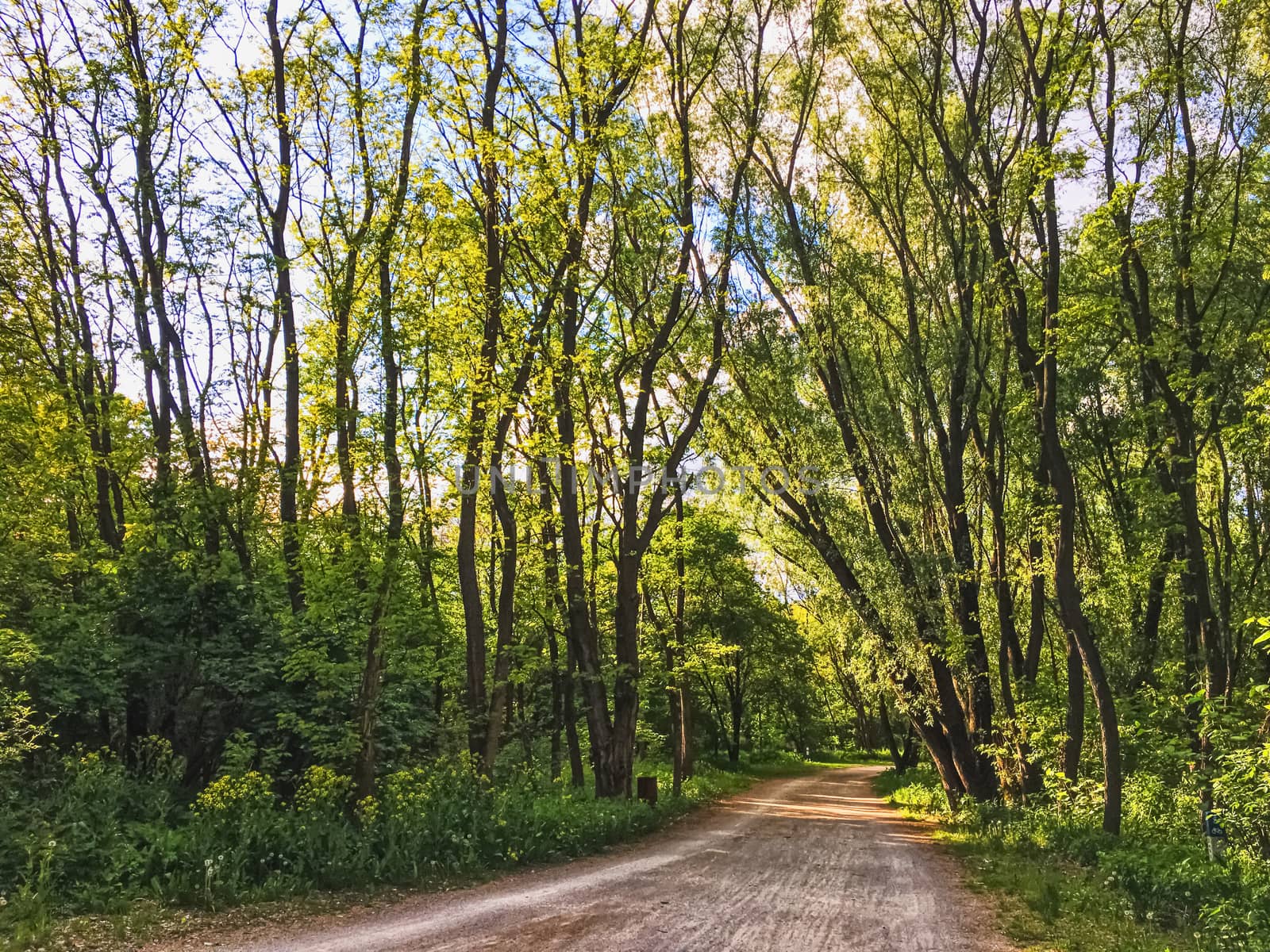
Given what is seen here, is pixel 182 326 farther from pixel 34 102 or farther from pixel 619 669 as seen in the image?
pixel 619 669

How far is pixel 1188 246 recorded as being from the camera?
11.9 metres

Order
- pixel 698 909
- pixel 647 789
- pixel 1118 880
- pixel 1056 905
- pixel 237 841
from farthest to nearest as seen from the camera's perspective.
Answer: pixel 647 789 < pixel 1118 880 < pixel 237 841 < pixel 1056 905 < pixel 698 909

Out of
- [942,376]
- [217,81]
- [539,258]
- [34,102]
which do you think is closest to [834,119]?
[942,376]

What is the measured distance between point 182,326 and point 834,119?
49.1 ft

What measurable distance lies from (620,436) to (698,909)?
1111 centimetres

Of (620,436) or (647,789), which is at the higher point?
(620,436)

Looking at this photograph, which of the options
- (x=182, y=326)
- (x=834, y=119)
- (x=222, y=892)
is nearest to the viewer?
(x=222, y=892)

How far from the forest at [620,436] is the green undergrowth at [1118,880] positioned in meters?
0.10

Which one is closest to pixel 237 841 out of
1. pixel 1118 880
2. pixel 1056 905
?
pixel 1056 905

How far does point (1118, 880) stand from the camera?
842cm

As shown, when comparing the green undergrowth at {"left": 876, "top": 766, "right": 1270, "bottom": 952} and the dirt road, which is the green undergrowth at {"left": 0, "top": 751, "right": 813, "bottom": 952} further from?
the green undergrowth at {"left": 876, "top": 766, "right": 1270, "bottom": 952}

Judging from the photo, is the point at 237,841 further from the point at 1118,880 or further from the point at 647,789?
the point at 1118,880

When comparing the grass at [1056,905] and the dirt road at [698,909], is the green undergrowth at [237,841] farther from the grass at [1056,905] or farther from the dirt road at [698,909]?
the grass at [1056,905]

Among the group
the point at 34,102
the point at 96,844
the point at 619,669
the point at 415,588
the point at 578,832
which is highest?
the point at 34,102
